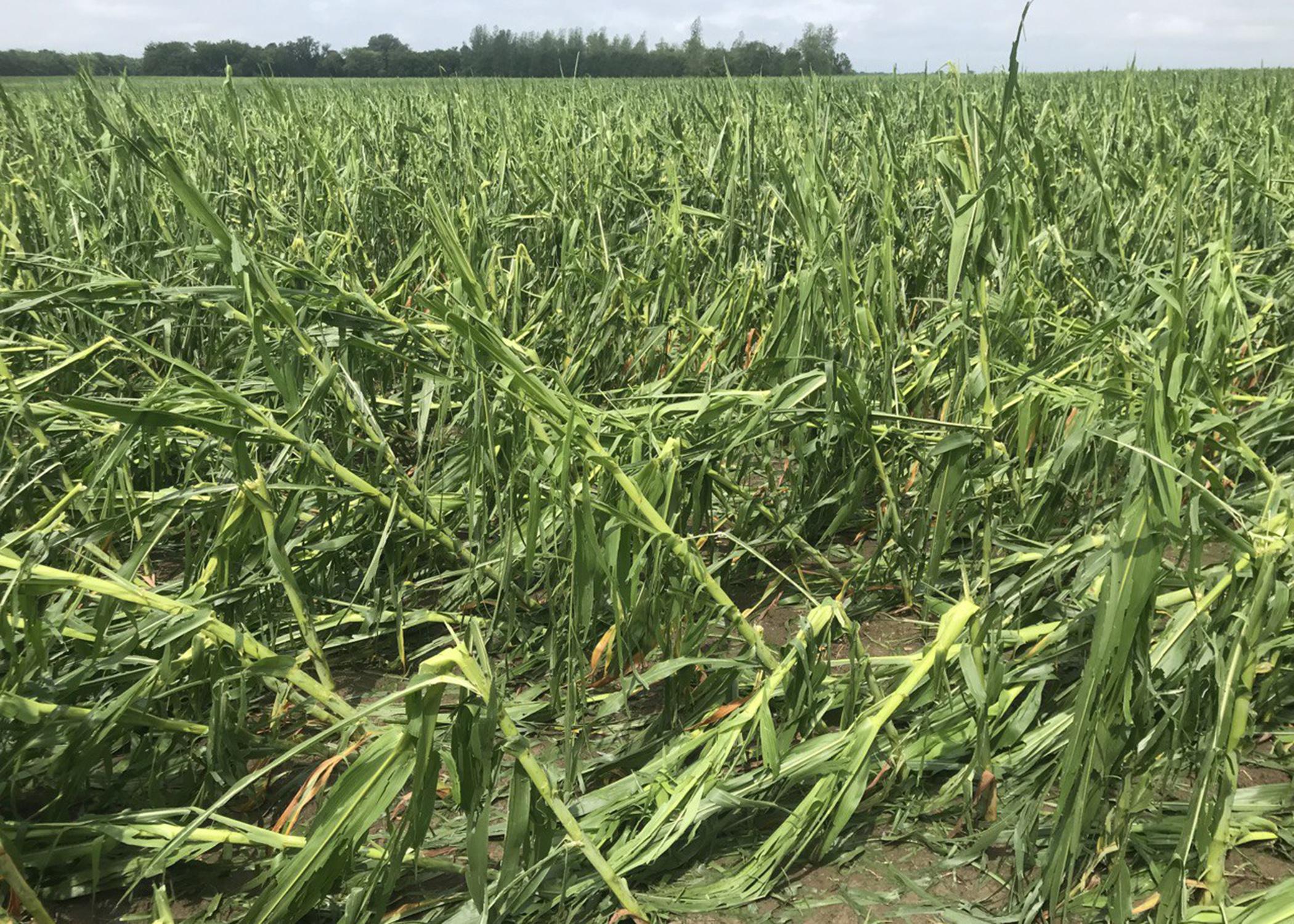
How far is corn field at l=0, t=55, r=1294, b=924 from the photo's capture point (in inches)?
39.6

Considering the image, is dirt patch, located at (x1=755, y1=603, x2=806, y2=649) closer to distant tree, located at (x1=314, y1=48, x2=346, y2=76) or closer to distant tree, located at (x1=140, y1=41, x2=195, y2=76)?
distant tree, located at (x1=314, y1=48, x2=346, y2=76)

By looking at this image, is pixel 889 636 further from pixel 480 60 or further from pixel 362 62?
pixel 362 62

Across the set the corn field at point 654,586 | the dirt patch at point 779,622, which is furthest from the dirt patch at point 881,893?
the dirt patch at point 779,622

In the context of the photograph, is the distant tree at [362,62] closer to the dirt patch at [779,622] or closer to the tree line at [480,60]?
the tree line at [480,60]

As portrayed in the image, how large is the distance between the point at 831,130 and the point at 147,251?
2.42 m

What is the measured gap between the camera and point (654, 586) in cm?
125

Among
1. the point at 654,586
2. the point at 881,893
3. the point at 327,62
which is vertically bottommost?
the point at 881,893

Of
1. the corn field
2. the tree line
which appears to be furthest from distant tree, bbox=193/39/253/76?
the corn field

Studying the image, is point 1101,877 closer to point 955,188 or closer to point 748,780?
point 748,780

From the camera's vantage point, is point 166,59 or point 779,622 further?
point 166,59

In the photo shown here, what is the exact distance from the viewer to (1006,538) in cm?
171

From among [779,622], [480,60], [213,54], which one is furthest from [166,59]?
[779,622]

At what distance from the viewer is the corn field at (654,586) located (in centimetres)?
101

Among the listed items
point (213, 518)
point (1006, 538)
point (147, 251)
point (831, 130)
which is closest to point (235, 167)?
point (147, 251)
